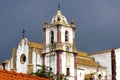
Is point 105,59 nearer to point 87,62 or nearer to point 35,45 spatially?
point 87,62

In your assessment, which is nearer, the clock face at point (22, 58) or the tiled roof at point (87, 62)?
the clock face at point (22, 58)

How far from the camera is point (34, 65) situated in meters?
83.5

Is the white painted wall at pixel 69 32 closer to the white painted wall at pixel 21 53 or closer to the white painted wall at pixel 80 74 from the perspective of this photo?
the white painted wall at pixel 80 74

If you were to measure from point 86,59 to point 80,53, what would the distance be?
84.8 inches

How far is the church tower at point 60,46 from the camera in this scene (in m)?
81.3

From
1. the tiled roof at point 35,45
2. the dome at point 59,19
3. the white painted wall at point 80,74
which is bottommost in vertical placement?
the white painted wall at point 80,74

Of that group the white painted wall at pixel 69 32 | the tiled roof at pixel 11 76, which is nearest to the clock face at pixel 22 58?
the white painted wall at pixel 69 32

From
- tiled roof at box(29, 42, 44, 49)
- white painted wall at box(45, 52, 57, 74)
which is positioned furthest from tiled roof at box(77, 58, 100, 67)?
tiled roof at box(29, 42, 44, 49)

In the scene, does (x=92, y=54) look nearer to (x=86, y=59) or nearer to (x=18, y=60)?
(x=86, y=59)

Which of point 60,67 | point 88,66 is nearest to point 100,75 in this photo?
point 88,66

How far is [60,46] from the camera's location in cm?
8144

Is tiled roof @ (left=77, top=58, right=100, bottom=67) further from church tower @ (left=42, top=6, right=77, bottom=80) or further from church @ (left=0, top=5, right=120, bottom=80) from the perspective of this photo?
church tower @ (left=42, top=6, right=77, bottom=80)

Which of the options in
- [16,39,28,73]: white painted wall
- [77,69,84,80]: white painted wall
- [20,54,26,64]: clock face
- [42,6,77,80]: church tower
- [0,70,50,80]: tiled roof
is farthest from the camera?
[20,54,26,64]: clock face

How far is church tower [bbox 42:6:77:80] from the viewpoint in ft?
267
